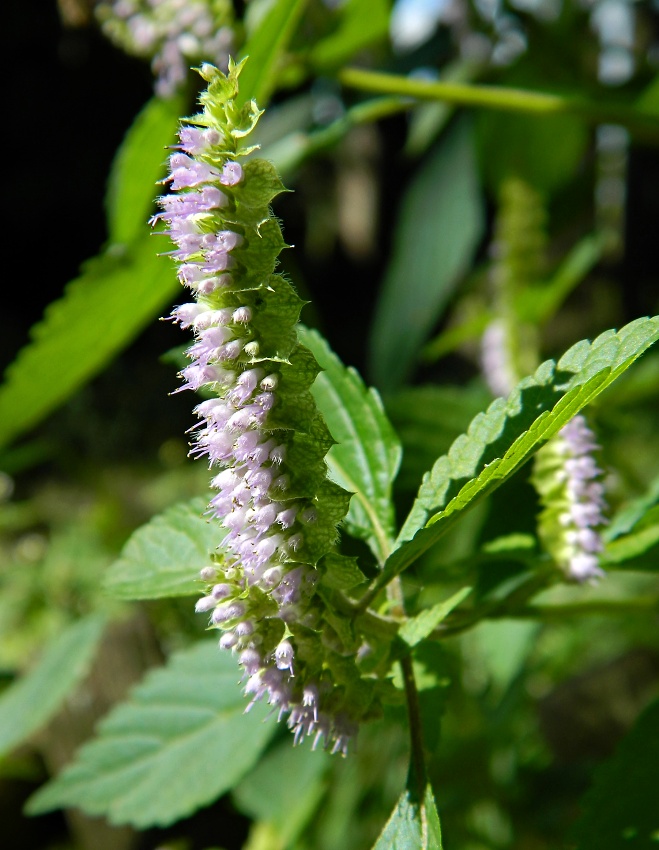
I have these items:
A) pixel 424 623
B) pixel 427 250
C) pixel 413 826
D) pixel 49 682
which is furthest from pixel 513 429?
pixel 427 250

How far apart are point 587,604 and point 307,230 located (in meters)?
5.75

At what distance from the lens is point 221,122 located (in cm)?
45

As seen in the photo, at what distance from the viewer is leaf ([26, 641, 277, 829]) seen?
2.58ft

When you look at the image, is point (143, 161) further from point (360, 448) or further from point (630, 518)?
point (630, 518)

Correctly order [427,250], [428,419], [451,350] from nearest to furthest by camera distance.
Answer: [428,419], [427,250], [451,350]

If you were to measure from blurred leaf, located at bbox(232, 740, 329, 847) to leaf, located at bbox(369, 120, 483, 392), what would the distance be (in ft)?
2.49

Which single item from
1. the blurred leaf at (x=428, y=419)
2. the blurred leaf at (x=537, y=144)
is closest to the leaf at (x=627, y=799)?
the blurred leaf at (x=428, y=419)

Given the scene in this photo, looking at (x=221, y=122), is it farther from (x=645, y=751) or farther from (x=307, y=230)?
(x=307, y=230)

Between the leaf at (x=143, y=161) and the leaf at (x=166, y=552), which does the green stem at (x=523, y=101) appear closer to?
the leaf at (x=143, y=161)

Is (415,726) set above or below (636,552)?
below

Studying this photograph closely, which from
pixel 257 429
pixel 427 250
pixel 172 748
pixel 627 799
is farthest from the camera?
pixel 427 250

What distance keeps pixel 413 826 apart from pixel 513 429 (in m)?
0.26

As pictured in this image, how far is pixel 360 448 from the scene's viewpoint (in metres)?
0.65

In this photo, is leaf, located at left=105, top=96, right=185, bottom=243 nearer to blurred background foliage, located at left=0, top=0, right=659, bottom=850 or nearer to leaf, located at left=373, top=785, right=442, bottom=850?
blurred background foliage, located at left=0, top=0, right=659, bottom=850
